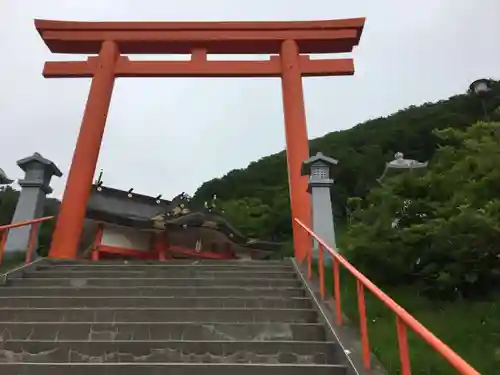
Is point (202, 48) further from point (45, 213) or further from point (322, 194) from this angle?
point (45, 213)

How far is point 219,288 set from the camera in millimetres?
5926

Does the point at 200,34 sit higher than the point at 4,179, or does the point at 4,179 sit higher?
the point at 200,34

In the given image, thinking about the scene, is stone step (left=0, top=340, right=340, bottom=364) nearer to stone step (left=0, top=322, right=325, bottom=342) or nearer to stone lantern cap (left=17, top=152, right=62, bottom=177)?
stone step (left=0, top=322, right=325, bottom=342)

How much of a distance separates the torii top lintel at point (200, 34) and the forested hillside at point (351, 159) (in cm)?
820

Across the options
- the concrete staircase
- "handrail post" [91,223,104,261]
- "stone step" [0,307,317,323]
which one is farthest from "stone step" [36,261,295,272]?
"handrail post" [91,223,104,261]

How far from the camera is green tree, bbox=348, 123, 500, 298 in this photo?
4879 millimetres

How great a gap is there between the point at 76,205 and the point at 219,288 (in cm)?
466

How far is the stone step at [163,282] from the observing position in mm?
6250

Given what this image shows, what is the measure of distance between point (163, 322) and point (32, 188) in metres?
4.29

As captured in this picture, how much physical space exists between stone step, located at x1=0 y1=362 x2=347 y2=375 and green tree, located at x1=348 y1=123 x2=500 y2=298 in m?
1.91

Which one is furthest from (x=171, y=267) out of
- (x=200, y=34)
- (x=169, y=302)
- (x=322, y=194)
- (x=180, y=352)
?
(x=200, y=34)

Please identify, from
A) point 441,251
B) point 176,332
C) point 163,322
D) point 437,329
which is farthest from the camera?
point 441,251

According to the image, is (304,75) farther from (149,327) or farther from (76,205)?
(149,327)

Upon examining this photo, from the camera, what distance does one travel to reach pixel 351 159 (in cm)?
2370
